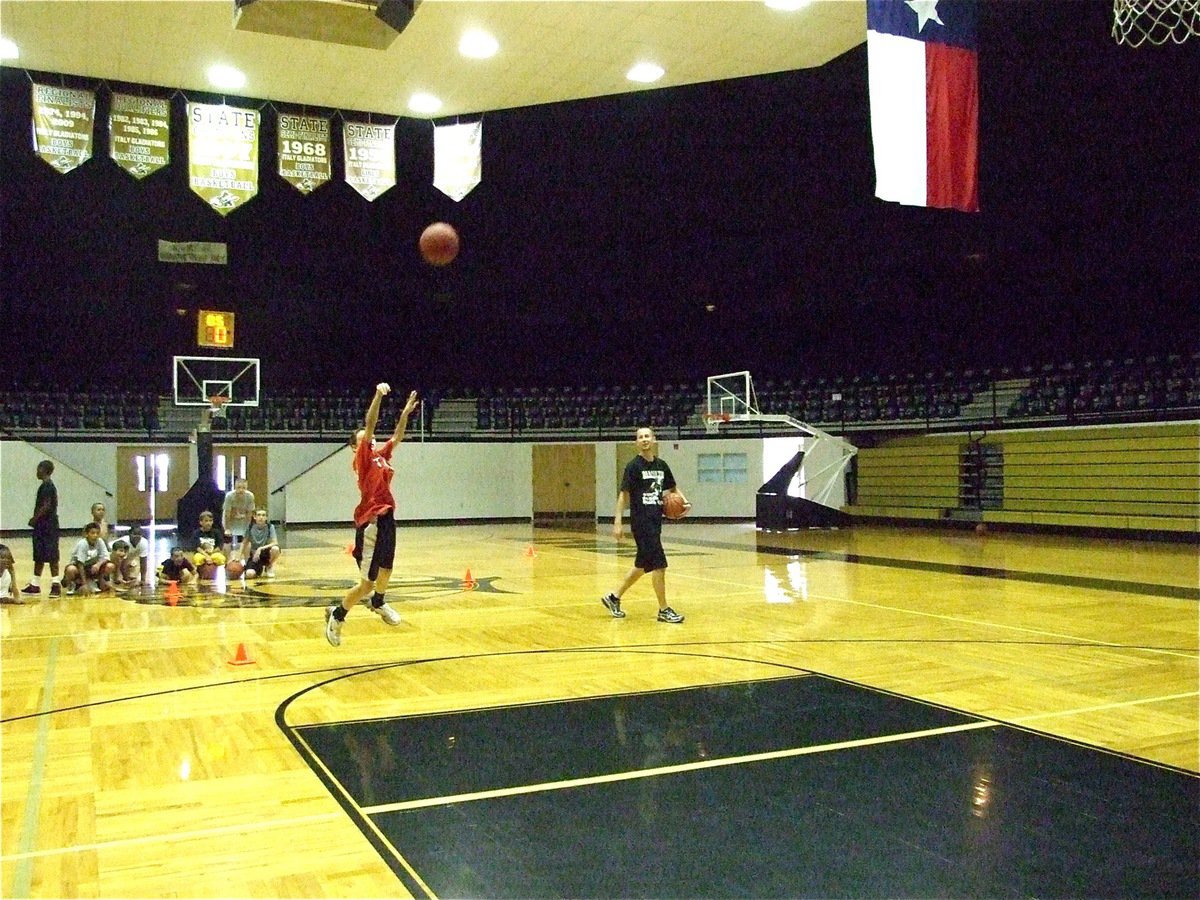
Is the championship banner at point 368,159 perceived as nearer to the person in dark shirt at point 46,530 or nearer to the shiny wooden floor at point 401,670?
the shiny wooden floor at point 401,670

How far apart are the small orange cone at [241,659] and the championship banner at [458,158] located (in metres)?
10.9

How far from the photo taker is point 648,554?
29.7 feet

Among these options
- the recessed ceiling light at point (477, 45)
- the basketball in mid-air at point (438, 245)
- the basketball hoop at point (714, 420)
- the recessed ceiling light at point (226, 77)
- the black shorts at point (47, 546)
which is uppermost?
the recessed ceiling light at point (477, 45)

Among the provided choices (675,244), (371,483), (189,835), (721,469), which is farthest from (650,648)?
(721,469)

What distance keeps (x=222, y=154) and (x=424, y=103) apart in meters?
4.28

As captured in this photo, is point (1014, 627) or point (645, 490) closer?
point (1014, 627)

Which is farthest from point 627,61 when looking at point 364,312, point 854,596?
point 364,312

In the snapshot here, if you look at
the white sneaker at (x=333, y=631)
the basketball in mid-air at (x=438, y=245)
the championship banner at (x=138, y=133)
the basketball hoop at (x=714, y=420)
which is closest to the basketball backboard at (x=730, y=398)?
the basketball hoop at (x=714, y=420)

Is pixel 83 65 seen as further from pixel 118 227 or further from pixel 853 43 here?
pixel 853 43

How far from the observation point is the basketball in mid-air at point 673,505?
31.1ft

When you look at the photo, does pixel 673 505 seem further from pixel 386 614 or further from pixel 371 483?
pixel 371 483

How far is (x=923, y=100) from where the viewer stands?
10.3m

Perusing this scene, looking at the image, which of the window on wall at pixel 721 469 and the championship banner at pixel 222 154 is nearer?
the championship banner at pixel 222 154

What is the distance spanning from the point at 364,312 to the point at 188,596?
17894 millimetres
